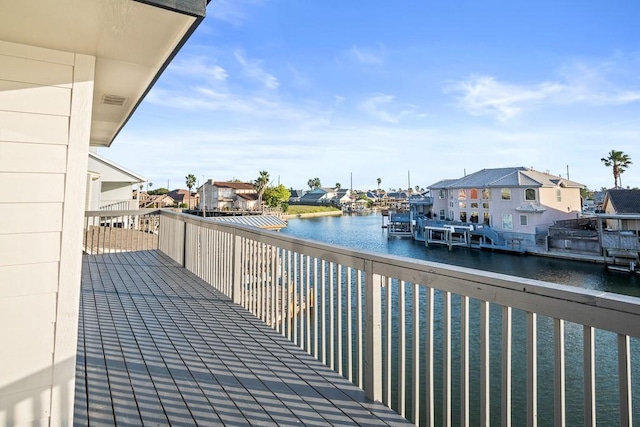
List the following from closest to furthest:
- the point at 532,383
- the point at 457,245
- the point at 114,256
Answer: the point at 532,383 < the point at 114,256 < the point at 457,245

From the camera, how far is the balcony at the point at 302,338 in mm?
1237

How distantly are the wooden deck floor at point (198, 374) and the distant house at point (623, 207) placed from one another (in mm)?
28925

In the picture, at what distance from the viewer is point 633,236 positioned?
22328 mm

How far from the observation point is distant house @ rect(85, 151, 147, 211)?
1195 cm

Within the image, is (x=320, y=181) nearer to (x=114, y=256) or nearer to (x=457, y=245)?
(x=457, y=245)

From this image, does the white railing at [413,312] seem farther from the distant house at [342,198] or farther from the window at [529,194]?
the distant house at [342,198]

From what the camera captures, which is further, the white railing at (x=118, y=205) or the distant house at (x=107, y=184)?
the white railing at (x=118, y=205)

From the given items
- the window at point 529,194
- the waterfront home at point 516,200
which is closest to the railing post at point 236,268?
the waterfront home at point 516,200

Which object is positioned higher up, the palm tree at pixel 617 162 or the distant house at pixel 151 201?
the palm tree at pixel 617 162

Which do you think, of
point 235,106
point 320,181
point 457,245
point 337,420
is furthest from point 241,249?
point 320,181

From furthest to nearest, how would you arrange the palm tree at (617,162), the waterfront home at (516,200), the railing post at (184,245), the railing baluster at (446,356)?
the palm tree at (617,162)
the waterfront home at (516,200)
the railing post at (184,245)
the railing baluster at (446,356)

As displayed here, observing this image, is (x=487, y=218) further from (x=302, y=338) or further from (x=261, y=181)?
(x=261, y=181)

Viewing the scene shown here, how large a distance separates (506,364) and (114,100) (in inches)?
123

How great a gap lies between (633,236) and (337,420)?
2839 centimetres
